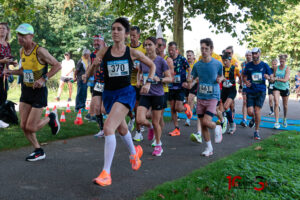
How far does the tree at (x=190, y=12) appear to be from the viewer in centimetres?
1373

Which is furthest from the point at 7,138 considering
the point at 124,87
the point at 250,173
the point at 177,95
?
the point at 250,173

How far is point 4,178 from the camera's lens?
3.95m

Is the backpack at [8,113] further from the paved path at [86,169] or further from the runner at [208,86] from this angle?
the runner at [208,86]

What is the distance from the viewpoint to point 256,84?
758 centimetres

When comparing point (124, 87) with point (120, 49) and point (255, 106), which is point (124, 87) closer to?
point (120, 49)

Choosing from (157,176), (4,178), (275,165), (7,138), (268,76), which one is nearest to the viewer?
(4,178)

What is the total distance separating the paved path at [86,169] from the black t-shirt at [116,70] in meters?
1.32

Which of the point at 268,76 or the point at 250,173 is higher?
the point at 268,76

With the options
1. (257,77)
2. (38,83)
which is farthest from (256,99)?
(38,83)

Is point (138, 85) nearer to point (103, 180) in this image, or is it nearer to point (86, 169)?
point (86, 169)

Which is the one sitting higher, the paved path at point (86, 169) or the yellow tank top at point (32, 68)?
the yellow tank top at point (32, 68)

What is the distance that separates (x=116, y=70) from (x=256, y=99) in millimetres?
4853

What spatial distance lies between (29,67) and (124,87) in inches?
70.3

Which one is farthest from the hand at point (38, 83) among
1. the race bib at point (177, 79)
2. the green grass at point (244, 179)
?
the race bib at point (177, 79)
